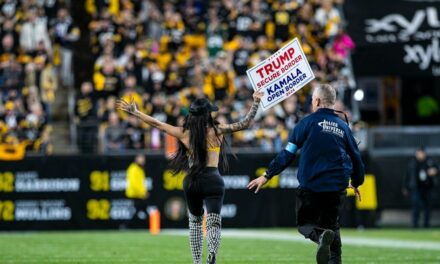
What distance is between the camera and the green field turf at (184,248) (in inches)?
608

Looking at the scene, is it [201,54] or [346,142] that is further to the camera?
[201,54]

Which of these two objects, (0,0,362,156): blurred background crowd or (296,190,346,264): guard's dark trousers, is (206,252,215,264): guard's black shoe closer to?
(296,190,346,264): guard's dark trousers

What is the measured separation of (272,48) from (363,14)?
247 cm

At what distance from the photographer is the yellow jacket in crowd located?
2480 centimetres

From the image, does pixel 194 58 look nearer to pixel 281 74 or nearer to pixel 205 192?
pixel 281 74

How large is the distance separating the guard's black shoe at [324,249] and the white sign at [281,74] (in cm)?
215

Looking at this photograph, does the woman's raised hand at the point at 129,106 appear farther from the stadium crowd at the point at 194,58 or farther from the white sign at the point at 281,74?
the stadium crowd at the point at 194,58

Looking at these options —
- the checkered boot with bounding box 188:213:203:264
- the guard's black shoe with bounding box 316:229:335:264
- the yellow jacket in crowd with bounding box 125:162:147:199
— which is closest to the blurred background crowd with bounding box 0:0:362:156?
the yellow jacket in crowd with bounding box 125:162:147:199

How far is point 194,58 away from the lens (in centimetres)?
2725

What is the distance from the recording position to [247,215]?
2612 cm

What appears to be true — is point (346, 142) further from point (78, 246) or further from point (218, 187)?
point (78, 246)

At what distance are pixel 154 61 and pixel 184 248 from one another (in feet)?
32.1

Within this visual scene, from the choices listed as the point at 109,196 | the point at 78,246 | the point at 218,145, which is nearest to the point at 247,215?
the point at 109,196

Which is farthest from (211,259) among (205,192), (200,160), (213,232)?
(200,160)
